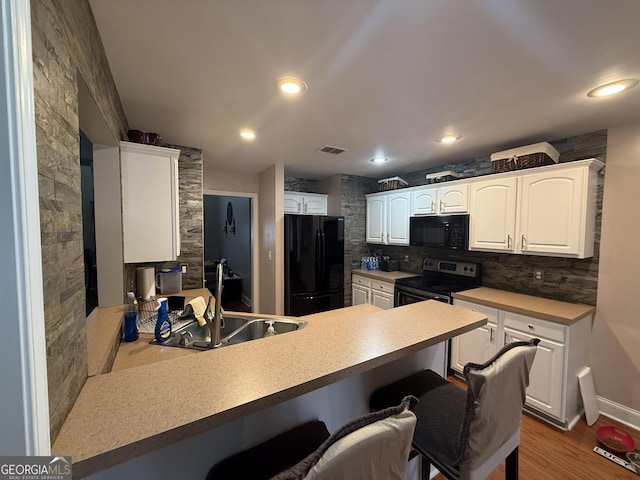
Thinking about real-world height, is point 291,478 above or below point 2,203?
below

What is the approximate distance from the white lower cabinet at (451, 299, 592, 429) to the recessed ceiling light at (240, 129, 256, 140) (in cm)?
278

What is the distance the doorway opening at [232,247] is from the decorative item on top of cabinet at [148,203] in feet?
6.98

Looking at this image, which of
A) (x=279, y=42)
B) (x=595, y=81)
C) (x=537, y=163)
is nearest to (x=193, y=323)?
(x=279, y=42)

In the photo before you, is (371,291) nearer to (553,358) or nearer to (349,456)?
(553,358)

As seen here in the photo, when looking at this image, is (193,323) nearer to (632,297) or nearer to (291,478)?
(291,478)

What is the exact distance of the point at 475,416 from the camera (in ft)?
3.07

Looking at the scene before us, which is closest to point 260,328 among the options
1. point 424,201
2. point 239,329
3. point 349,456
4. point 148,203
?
point 239,329

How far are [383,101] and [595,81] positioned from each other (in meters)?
1.20

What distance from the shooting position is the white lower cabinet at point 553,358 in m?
2.07

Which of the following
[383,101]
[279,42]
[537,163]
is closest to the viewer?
[279,42]

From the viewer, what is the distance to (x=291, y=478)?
53cm

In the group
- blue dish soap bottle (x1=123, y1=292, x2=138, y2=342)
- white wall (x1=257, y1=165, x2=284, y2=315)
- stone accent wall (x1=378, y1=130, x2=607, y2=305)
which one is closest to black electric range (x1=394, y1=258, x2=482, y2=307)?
stone accent wall (x1=378, y1=130, x2=607, y2=305)

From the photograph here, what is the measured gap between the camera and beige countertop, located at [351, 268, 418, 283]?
3545 millimetres

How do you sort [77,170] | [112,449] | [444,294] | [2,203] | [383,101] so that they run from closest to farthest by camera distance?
[2,203] → [112,449] → [77,170] → [383,101] → [444,294]
